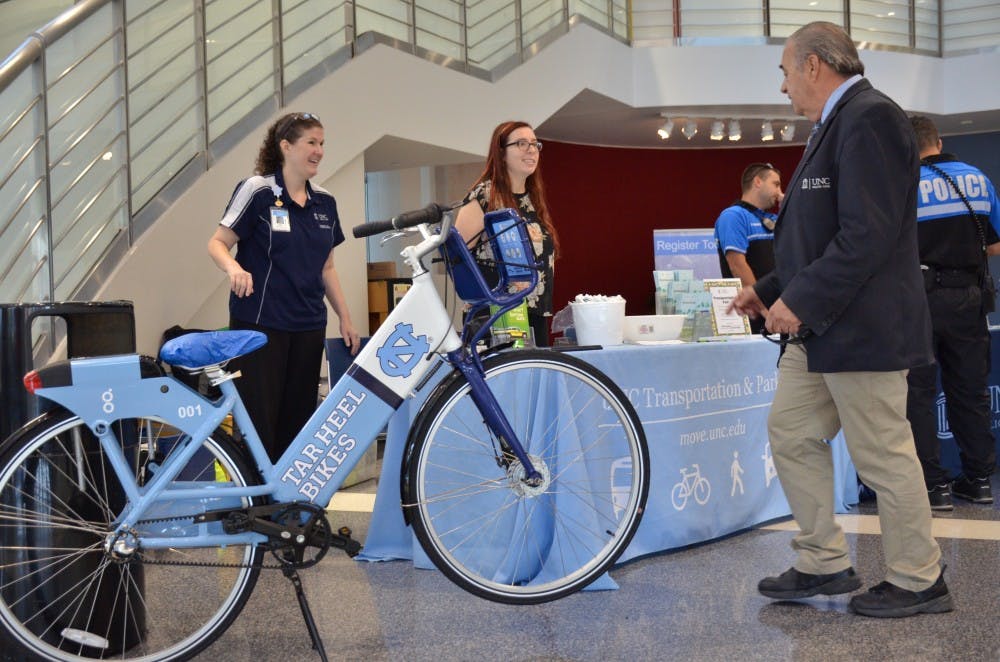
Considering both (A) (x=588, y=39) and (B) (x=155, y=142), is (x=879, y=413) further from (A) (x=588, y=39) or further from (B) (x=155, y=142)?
(A) (x=588, y=39)

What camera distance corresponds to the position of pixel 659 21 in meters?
10.2

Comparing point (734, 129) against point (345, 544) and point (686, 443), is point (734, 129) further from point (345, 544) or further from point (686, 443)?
point (345, 544)

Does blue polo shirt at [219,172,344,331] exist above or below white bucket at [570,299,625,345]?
above

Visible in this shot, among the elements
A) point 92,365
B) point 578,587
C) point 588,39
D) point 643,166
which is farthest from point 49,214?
point 643,166

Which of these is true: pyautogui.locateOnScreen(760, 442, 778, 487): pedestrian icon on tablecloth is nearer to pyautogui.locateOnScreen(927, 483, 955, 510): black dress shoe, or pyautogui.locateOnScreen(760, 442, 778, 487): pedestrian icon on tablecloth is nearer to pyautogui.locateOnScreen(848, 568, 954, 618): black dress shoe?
pyautogui.locateOnScreen(927, 483, 955, 510): black dress shoe

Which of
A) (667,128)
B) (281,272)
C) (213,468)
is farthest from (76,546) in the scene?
(667,128)

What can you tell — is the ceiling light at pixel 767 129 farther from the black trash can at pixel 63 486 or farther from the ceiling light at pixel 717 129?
the black trash can at pixel 63 486

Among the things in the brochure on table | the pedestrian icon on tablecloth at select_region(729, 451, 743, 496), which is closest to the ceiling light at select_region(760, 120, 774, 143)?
the brochure on table

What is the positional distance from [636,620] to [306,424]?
968 mm

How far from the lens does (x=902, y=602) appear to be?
2518mm

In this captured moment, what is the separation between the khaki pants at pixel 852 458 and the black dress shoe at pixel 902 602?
0.02 meters

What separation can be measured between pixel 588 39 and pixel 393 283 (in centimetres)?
302

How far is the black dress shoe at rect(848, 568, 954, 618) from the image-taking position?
8.24ft

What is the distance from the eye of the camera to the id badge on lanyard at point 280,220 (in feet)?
10.6
